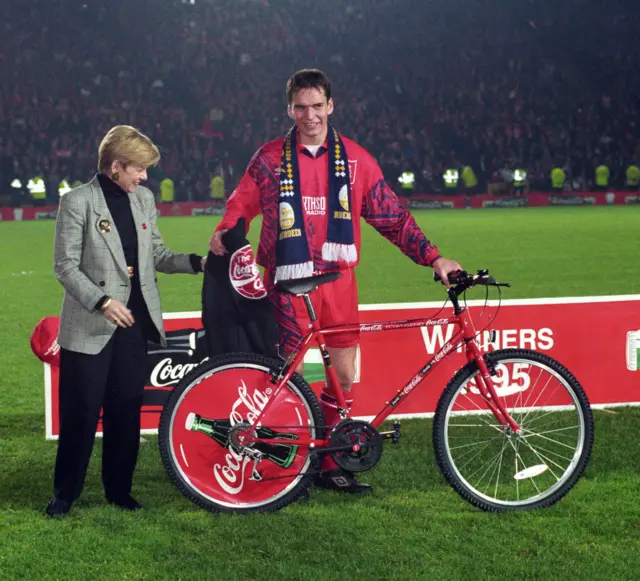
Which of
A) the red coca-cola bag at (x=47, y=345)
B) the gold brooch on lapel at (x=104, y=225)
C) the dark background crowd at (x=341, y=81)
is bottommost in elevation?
the red coca-cola bag at (x=47, y=345)

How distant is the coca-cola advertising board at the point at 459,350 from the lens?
5.51m

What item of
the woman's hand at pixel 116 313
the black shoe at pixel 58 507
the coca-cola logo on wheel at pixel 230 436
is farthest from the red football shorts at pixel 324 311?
the black shoe at pixel 58 507

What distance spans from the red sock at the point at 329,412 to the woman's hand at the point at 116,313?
894 mm

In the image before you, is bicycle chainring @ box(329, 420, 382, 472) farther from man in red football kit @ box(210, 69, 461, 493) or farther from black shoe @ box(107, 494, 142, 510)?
black shoe @ box(107, 494, 142, 510)

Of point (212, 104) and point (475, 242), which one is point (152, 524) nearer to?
point (475, 242)

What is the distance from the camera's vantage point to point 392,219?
14.2 feet

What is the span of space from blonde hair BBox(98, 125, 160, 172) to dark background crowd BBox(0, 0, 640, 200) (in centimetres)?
2669

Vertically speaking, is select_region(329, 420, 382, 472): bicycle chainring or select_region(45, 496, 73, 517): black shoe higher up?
select_region(329, 420, 382, 472): bicycle chainring

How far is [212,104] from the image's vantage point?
3494cm

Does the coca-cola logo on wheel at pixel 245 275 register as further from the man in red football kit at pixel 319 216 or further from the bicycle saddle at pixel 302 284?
the bicycle saddle at pixel 302 284

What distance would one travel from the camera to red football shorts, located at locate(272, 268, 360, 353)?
4227 mm

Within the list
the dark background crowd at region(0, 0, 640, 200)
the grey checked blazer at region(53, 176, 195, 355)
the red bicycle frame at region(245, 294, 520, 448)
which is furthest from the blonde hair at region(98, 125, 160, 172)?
the dark background crowd at region(0, 0, 640, 200)

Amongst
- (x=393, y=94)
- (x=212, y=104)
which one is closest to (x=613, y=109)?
(x=393, y=94)

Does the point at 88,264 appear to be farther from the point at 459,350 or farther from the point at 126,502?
the point at 459,350
